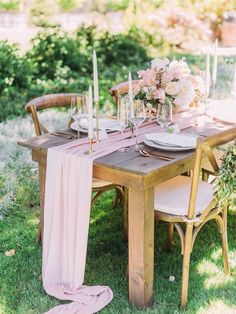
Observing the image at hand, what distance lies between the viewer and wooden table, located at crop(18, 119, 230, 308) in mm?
2674

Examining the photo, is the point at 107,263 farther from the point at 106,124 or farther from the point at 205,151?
the point at 205,151

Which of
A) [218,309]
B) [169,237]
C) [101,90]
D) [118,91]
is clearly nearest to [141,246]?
[218,309]

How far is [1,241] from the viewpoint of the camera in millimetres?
3729

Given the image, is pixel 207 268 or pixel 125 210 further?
pixel 125 210

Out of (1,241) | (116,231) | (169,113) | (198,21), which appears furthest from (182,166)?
(198,21)

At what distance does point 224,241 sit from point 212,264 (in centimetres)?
26

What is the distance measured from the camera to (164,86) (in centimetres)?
321

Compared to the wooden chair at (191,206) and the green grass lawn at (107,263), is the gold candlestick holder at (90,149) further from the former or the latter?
the green grass lawn at (107,263)

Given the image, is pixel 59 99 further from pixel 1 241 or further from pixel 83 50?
pixel 83 50

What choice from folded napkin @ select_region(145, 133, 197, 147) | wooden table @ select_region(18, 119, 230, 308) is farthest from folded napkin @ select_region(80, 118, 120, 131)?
wooden table @ select_region(18, 119, 230, 308)

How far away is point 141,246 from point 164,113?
849 mm

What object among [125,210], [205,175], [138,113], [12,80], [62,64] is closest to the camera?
[138,113]

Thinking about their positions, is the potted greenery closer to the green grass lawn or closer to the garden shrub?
the green grass lawn

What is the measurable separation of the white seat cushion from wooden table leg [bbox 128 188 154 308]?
170 millimetres
